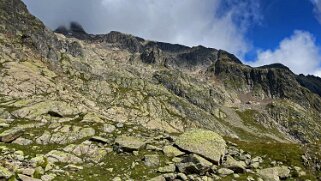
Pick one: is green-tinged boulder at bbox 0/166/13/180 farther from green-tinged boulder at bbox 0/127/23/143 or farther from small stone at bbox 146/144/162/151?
small stone at bbox 146/144/162/151

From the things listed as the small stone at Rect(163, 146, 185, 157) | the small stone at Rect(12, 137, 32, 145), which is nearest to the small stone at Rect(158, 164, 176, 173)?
the small stone at Rect(163, 146, 185, 157)

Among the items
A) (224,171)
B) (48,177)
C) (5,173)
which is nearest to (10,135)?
(48,177)

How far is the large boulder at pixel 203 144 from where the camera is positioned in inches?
1270

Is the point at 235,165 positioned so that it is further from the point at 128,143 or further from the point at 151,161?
the point at 128,143

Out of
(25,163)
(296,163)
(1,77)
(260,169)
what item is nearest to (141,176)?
(25,163)

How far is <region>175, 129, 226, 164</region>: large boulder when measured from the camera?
106ft

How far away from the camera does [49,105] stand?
53344 millimetres

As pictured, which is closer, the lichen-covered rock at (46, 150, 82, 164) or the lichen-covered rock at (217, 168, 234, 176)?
the lichen-covered rock at (217, 168, 234, 176)

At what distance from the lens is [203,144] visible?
33.0 meters

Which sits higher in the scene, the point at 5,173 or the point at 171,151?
the point at 171,151

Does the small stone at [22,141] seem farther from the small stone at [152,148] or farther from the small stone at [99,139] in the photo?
the small stone at [152,148]

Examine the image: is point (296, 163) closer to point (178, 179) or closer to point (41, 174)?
point (178, 179)

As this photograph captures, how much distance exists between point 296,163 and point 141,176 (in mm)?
15947

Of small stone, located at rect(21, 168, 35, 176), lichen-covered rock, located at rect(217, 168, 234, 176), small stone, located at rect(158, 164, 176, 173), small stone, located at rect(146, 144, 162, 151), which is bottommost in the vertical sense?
small stone, located at rect(21, 168, 35, 176)
